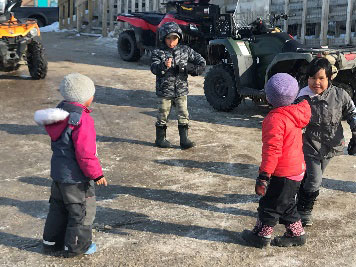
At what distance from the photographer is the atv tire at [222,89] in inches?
291

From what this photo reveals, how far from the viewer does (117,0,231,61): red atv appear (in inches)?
444

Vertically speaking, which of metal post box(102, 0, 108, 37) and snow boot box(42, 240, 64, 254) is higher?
metal post box(102, 0, 108, 37)

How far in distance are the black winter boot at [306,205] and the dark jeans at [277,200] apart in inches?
16.7

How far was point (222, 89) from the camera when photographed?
7594 mm

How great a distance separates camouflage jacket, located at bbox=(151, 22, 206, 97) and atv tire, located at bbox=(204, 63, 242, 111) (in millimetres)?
1642

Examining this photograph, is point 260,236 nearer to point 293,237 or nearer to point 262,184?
point 293,237

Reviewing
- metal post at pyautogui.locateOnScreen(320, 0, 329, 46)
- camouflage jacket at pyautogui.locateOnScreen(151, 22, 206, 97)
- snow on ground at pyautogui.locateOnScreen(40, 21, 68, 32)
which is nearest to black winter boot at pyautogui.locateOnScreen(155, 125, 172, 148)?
camouflage jacket at pyautogui.locateOnScreen(151, 22, 206, 97)

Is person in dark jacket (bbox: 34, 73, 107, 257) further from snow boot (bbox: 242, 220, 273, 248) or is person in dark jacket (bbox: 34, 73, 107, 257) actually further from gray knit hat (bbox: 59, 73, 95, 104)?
snow boot (bbox: 242, 220, 273, 248)

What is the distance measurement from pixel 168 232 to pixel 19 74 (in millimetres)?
7443

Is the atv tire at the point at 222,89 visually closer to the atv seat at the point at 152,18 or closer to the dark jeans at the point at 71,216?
the dark jeans at the point at 71,216

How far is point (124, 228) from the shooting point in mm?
3881

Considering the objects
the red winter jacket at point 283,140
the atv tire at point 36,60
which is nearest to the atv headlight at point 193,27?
the atv tire at point 36,60

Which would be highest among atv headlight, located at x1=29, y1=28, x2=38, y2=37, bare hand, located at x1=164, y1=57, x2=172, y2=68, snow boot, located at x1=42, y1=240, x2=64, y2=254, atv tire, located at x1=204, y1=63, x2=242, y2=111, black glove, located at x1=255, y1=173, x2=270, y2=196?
atv headlight, located at x1=29, y1=28, x2=38, y2=37

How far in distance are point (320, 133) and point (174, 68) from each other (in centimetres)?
225
